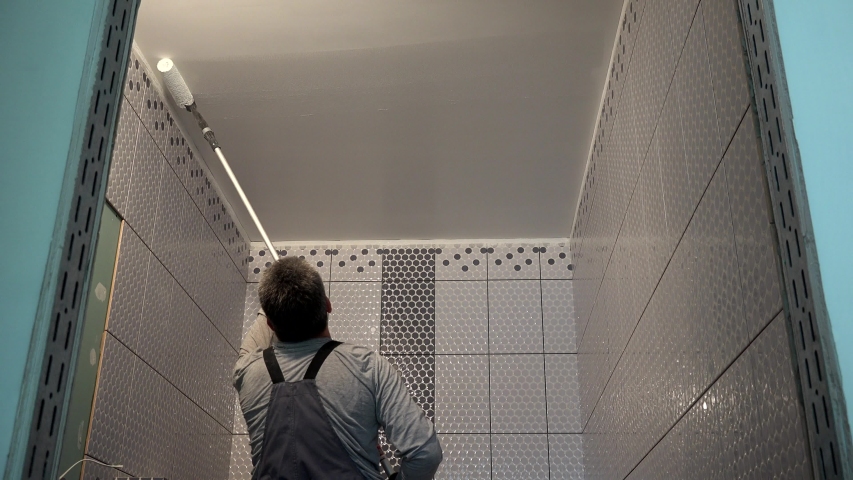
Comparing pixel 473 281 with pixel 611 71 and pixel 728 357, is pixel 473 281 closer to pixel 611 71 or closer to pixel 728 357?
pixel 611 71

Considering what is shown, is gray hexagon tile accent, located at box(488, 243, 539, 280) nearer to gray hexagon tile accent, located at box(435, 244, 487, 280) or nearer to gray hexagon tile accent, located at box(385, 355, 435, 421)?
gray hexagon tile accent, located at box(435, 244, 487, 280)

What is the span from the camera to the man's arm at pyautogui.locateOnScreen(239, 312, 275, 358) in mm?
1951

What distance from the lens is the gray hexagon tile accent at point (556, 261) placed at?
3.61 m

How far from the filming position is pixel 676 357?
5.58 ft

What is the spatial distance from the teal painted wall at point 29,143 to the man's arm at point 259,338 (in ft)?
3.24

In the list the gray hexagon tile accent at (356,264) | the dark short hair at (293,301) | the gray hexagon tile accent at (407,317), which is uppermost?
the gray hexagon tile accent at (356,264)

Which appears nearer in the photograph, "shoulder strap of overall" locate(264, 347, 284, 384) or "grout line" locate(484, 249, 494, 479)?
"shoulder strap of overall" locate(264, 347, 284, 384)

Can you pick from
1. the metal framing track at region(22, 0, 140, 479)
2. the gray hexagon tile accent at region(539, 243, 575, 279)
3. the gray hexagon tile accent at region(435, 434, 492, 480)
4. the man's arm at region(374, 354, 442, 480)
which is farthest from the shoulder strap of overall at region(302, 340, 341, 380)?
the gray hexagon tile accent at region(539, 243, 575, 279)

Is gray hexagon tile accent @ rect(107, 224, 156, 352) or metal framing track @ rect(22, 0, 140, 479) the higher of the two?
gray hexagon tile accent @ rect(107, 224, 156, 352)

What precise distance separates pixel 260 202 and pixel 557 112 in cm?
135

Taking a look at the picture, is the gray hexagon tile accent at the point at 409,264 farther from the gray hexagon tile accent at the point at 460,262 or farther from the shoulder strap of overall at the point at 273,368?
the shoulder strap of overall at the point at 273,368

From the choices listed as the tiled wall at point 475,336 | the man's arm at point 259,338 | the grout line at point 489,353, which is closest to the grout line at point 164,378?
the tiled wall at point 475,336

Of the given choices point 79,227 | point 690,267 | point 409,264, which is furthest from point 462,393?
point 79,227

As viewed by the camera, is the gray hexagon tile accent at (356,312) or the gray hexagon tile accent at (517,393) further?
the gray hexagon tile accent at (356,312)
